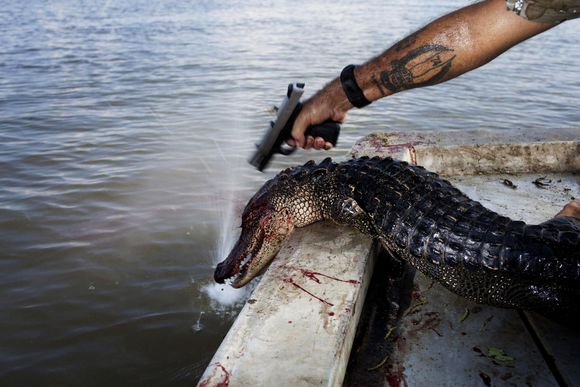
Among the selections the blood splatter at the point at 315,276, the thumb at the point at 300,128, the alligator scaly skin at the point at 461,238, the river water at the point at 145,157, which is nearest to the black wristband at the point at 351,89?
the thumb at the point at 300,128

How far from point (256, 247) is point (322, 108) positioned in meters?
1.14

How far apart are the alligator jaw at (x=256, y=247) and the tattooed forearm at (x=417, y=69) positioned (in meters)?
1.10

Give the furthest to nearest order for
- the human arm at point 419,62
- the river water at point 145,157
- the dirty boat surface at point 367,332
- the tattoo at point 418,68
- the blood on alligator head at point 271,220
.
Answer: the river water at point 145,157
the blood on alligator head at point 271,220
the tattoo at point 418,68
the human arm at point 419,62
the dirty boat surface at point 367,332

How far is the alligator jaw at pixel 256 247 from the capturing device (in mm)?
3379

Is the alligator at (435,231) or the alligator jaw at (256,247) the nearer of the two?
the alligator at (435,231)

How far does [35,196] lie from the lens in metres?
5.48

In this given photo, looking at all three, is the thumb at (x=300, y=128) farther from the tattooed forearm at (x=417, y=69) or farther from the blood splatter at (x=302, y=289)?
the blood splatter at (x=302, y=289)

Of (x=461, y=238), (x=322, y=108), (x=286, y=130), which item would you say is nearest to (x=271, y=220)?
(x=286, y=130)

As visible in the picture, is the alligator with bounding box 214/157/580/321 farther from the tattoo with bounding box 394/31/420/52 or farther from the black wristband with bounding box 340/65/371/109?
the tattoo with bounding box 394/31/420/52

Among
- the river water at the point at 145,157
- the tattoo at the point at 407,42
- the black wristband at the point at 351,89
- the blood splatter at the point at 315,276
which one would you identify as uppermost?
the tattoo at the point at 407,42

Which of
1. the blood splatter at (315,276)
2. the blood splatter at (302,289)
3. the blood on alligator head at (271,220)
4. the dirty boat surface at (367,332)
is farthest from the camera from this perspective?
the blood on alligator head at (271,220)

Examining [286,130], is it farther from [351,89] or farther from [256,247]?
[256,247]

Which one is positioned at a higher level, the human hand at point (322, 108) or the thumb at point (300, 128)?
the human hand at point (322, 108)

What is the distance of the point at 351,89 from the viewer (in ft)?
9.81
